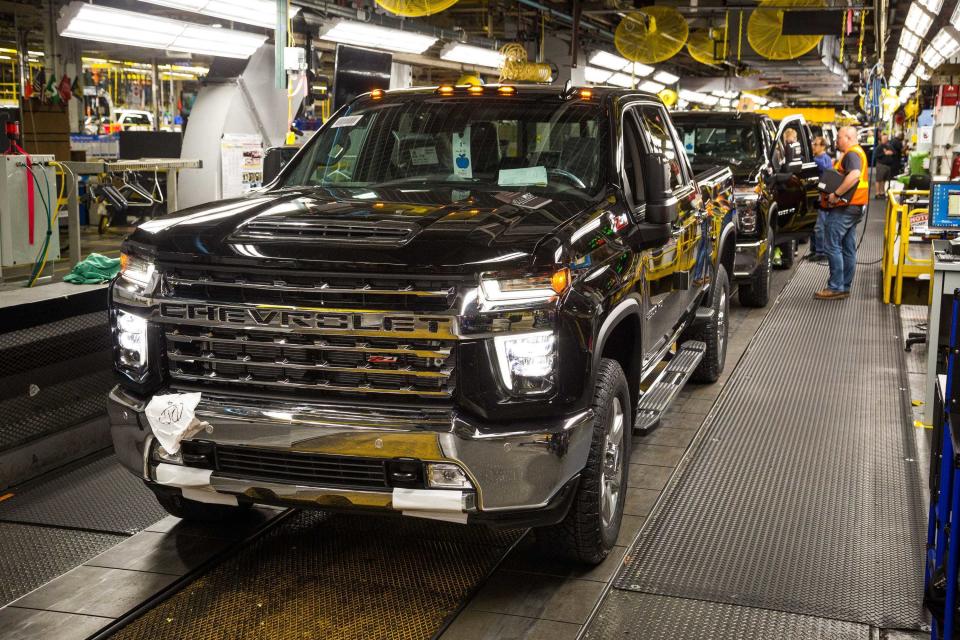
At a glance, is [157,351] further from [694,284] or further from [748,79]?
[748,79]

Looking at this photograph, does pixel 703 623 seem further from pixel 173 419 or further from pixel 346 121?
pixel 346 121

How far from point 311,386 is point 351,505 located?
1.42ft

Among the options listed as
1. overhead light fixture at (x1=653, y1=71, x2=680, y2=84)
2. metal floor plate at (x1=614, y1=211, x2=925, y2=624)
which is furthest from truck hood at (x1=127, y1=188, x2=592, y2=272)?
overhead light fixture at (x1=653, y1=71, x2=680, y2=84)

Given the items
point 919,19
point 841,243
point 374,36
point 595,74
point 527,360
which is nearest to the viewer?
point 527,360

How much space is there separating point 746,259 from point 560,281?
710 centimetres

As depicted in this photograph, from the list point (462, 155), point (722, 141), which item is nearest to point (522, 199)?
point (462, 155)

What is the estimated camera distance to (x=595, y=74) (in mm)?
23438

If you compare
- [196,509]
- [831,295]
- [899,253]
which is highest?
[899,253]

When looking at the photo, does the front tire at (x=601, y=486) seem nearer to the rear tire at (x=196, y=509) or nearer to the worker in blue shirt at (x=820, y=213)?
the rear tire at (x=196, y=509)

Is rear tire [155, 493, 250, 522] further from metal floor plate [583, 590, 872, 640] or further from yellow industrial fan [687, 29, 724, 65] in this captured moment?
yellow industrial fan [687, 29, 724, 65]

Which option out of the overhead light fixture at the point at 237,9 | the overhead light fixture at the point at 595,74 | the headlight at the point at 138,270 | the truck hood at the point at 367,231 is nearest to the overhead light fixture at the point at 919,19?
the overhead light fixture at the point at 595,74

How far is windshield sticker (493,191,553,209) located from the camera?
13.2ft

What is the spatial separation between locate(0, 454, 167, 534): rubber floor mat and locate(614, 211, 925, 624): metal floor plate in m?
2.33

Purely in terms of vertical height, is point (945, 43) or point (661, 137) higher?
point (945, 43)
